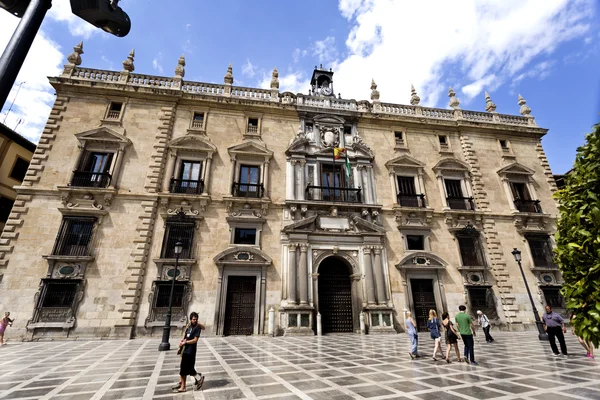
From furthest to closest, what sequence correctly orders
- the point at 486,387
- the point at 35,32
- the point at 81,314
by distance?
1. the point at 81,314
2. the point at 486,387
3. the point at 35,32

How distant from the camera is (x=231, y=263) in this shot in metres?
14.1

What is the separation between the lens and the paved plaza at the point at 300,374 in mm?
4887

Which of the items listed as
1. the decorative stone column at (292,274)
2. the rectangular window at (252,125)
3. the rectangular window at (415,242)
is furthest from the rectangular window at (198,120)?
the rectangular window at (415,242)

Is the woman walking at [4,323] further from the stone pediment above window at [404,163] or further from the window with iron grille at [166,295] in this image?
the stone pediment above window at [404,163]

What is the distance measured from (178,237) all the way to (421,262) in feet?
44.1

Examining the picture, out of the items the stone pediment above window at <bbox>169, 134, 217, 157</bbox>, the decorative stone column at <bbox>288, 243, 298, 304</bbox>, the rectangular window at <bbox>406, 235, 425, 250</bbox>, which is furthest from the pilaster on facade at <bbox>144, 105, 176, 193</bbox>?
the rectangular window at <bbox>406, 235, 425, 250</bbox>

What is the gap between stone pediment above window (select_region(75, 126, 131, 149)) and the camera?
50.0 feet

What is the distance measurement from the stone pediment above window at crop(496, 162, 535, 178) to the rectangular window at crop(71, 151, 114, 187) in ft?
79.5

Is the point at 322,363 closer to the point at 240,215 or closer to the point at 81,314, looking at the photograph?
the point at 240,215

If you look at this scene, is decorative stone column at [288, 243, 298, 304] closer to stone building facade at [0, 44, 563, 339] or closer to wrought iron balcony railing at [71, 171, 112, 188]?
stone building facade at [0, 44, 563, 339]

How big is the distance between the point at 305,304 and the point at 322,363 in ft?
21.8

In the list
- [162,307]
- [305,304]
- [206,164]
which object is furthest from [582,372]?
[206,164]

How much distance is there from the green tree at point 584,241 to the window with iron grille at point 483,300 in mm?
14093

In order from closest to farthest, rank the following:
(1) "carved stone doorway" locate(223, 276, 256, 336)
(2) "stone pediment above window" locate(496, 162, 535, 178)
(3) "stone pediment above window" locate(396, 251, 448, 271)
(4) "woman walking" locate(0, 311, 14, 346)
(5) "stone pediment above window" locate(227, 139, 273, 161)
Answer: (4) "woman walking" locate(0, 311, 14, 346) < (1) "carved stone doorway" locate(223, 276, 256, 336) < (3) "stone pediment above window" locate(396, 251, 448, 271) < (5) "stone pediment above window" locate(227, 139, 273, 161) < (2) "stone pediment above window" locate(496, 162, 535, 178)
